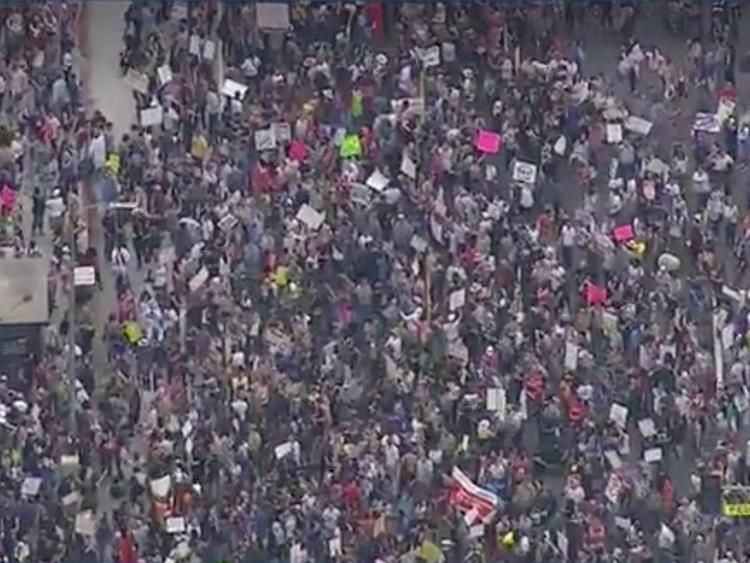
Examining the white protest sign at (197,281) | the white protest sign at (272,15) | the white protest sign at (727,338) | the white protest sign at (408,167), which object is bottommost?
the white protest sign at (727,338)

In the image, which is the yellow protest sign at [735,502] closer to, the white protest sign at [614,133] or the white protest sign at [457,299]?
the white protest sign at [457,299]

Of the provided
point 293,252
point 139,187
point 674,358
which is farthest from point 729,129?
point 139,187

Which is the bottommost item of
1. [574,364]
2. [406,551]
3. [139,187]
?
[406,551]

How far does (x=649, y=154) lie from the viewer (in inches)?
1464

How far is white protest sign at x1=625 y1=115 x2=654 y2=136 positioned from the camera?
3719 cm

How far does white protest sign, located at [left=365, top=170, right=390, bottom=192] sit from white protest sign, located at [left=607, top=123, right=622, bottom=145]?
12.7 feet

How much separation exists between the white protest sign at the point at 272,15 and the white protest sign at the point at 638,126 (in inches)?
238

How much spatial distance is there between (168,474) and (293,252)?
4257 millimetres

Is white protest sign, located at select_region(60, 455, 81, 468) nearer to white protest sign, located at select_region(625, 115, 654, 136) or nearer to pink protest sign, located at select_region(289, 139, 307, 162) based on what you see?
pink protest sign, located at select_region(289, 139, 307, 162)

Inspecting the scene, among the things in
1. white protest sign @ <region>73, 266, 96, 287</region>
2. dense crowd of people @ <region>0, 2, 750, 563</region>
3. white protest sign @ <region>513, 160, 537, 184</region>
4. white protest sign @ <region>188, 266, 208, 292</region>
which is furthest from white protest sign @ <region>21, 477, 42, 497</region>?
white protest sign @ <region>513, 160, 537, 184</region>

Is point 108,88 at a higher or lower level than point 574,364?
higher

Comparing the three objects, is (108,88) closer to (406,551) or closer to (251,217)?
(251,217)

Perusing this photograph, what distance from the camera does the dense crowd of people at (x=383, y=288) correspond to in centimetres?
3478

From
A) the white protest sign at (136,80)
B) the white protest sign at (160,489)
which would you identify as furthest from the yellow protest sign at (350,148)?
the white protest sign at (160,489)
